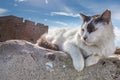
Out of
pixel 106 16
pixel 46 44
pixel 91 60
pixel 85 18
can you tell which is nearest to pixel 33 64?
pixel 46 44

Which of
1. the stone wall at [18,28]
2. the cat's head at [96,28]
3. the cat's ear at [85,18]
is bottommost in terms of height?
the stone wall at [18,28]

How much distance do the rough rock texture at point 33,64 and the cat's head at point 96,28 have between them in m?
0.36

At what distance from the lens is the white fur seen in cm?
262

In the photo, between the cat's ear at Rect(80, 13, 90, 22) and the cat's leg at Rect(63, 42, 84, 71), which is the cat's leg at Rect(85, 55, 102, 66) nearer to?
the cat's leg at Rect(63, 42, 84, 71)

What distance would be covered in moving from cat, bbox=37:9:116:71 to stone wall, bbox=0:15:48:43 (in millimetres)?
7686

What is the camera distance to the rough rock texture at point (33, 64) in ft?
9.52

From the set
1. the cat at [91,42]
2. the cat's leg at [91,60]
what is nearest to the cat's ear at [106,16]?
the cat at [91,42]

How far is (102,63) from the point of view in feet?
9.75

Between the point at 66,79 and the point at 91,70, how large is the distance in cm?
28

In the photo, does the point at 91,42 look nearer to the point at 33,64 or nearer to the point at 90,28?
the point at 90,28

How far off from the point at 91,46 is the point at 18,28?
8941 millimetres

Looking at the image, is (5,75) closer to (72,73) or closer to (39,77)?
(39,77)

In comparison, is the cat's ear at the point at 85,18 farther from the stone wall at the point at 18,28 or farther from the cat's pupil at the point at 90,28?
the stone wall at the point at 18,28

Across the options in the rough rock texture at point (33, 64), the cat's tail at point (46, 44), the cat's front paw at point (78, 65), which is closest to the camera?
the cat's front paw at point (78, 65)
